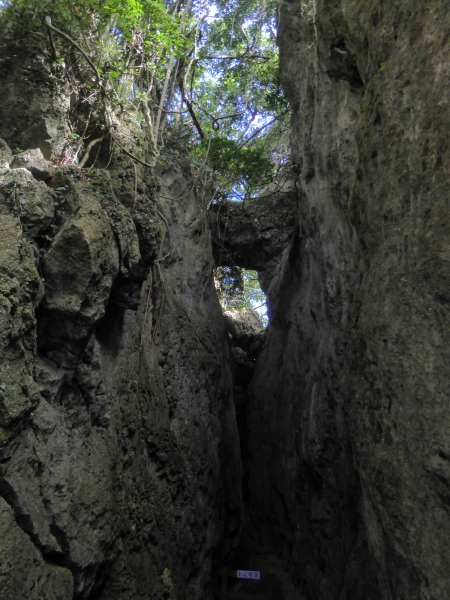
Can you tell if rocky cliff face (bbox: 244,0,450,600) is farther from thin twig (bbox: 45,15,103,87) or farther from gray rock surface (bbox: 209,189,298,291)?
thin twig (bbox: 45,15,103,87)

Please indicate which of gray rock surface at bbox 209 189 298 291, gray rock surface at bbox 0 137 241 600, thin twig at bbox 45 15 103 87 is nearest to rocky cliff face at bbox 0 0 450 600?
gray rock surface at bbox 0 137 241 600

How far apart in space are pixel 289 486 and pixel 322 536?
1.85 metres

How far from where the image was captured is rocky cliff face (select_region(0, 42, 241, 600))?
4109 millimetres

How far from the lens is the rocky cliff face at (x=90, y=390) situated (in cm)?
411

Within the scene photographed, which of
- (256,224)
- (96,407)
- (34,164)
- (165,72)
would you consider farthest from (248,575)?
(165,72)

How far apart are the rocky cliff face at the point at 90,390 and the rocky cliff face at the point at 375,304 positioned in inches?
80.1

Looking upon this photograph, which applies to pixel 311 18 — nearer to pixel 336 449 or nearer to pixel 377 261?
pixel 377 261

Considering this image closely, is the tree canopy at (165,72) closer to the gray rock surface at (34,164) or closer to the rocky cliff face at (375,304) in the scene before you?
the gray rock surface at (34,164)

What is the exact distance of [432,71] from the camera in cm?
425

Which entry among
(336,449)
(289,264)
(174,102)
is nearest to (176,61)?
(174,102)

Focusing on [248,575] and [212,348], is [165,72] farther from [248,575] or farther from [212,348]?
[248,575]

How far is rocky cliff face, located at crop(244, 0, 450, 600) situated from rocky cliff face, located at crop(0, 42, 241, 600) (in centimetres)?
203

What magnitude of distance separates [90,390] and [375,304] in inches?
117

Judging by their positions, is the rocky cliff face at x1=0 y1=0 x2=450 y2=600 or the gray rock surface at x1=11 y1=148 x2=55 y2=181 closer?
the rocky cliff face at x1=0 y1=0 x2=450 y2=600
